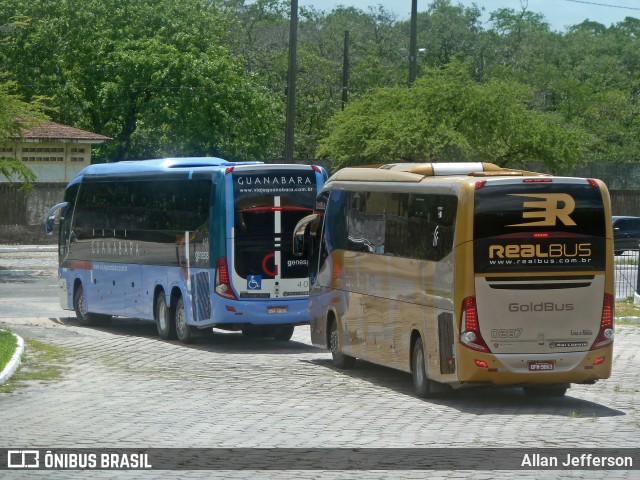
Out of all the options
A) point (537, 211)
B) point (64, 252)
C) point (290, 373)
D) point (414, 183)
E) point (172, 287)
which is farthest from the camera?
point (64, 252)

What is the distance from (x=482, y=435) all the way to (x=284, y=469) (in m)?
2.82

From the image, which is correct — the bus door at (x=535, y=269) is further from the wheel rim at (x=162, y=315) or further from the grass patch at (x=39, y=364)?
the wheel rim at (x=162, y=315)

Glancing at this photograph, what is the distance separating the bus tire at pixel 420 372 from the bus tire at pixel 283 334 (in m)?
7.42

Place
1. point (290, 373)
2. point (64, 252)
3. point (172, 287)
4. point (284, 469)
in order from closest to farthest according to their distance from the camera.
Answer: point (284, 469)
point (290, 373)
point (172, 287)
point (64, 252)

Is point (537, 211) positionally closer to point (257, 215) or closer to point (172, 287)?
point (257, 215)

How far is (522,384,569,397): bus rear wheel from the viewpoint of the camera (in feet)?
53.3

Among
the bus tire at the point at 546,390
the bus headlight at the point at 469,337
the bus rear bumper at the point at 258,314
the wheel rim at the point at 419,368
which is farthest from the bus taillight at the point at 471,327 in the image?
the bus rear bumper at the point at 258,314

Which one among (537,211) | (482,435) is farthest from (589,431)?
(537,211)

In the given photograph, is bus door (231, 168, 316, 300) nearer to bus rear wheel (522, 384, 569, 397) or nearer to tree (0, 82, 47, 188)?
bus rear wheel (522, 384, 569, 397)

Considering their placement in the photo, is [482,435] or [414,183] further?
[414,183]

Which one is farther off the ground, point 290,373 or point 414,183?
point 414,183

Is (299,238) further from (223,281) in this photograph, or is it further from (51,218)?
(51,218)

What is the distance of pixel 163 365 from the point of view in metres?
19.5

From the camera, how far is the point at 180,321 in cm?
2350
